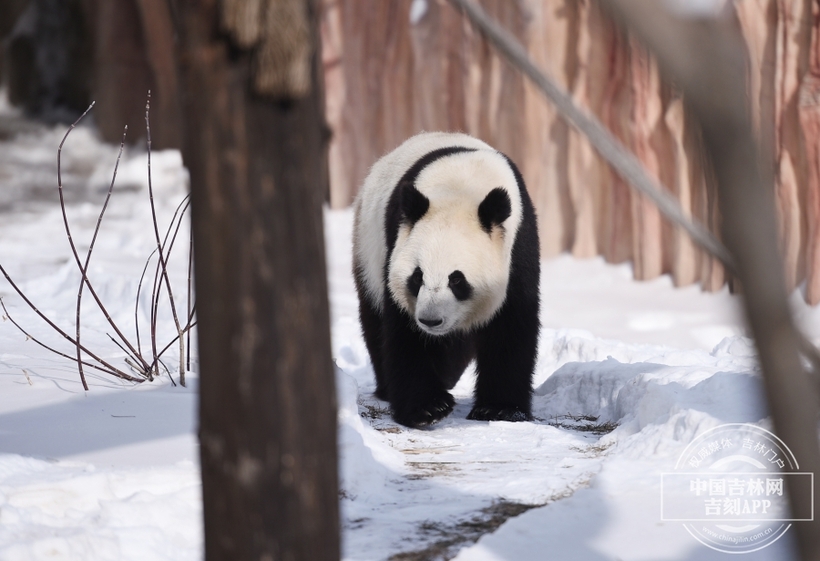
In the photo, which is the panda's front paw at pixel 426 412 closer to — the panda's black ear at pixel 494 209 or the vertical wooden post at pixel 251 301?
the panda's black ear at pixel 494 209

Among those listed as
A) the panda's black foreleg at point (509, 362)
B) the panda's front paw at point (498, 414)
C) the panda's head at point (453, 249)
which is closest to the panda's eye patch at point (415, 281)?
the panda's head at point (453, 249)

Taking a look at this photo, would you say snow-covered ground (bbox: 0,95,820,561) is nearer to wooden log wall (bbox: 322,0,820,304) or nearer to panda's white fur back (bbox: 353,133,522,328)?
panda's white fur back (bbox: 353,133,522,328)

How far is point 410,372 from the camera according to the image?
454 centimetres

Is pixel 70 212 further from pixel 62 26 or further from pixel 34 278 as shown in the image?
pixel 62 26

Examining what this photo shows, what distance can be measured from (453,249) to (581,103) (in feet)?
16.0

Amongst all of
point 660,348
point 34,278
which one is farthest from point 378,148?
point 660,348

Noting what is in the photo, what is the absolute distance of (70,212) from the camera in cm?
1025

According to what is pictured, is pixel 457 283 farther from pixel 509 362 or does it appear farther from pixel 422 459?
pixel 422 459

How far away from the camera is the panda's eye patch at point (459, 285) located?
426 cm

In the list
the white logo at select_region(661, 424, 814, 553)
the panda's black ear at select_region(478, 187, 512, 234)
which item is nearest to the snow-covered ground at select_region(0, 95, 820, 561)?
the white logo at select_region(661, 424, 814, 553)

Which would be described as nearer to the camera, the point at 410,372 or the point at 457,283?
the point at 457,283

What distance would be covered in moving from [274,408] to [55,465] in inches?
65.7

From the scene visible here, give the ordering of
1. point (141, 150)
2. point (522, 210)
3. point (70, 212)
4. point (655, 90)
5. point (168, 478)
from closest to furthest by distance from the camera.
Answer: point (168, 478) → point (522, 210) → point (655, 90) → point (70, 212) → point (141, 150)

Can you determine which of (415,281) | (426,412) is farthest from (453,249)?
(426,412)
